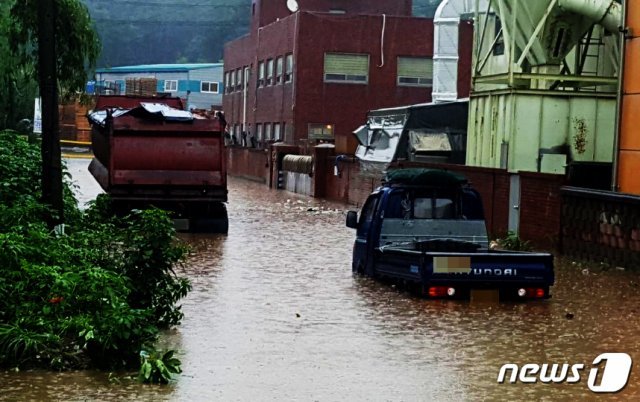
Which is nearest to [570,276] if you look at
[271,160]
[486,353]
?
[486,353]

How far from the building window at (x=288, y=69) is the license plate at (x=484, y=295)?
A: 1985 inches

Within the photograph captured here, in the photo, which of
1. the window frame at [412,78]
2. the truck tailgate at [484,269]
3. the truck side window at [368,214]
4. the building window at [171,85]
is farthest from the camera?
the building window at [171,85]

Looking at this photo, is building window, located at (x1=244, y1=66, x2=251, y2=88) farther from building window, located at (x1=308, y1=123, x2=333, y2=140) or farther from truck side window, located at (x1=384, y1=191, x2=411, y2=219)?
truck side window, located at (x1=384, y1=191, x2=411, y2=219)

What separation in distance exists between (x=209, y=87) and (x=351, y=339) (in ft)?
315

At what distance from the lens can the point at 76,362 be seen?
11.6 meters

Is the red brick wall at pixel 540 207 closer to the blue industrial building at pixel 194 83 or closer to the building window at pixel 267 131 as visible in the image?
the building window at pixel 267 131

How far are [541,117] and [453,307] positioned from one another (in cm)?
1379

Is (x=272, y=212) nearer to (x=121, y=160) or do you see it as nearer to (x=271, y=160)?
(x=121, y=160)

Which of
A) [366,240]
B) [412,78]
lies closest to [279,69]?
[412,78]

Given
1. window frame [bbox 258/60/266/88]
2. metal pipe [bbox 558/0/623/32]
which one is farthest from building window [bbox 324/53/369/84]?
metal pipe [bbox 558/0/623/32]

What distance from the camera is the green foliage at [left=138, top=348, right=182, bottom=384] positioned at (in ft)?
36.1

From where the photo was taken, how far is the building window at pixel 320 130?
216 feet

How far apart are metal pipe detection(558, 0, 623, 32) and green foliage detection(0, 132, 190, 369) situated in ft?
53.7

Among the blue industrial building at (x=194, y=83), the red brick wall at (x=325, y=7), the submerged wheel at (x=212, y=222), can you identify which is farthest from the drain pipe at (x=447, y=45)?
the blue industrial building at (x=194, y=83)
